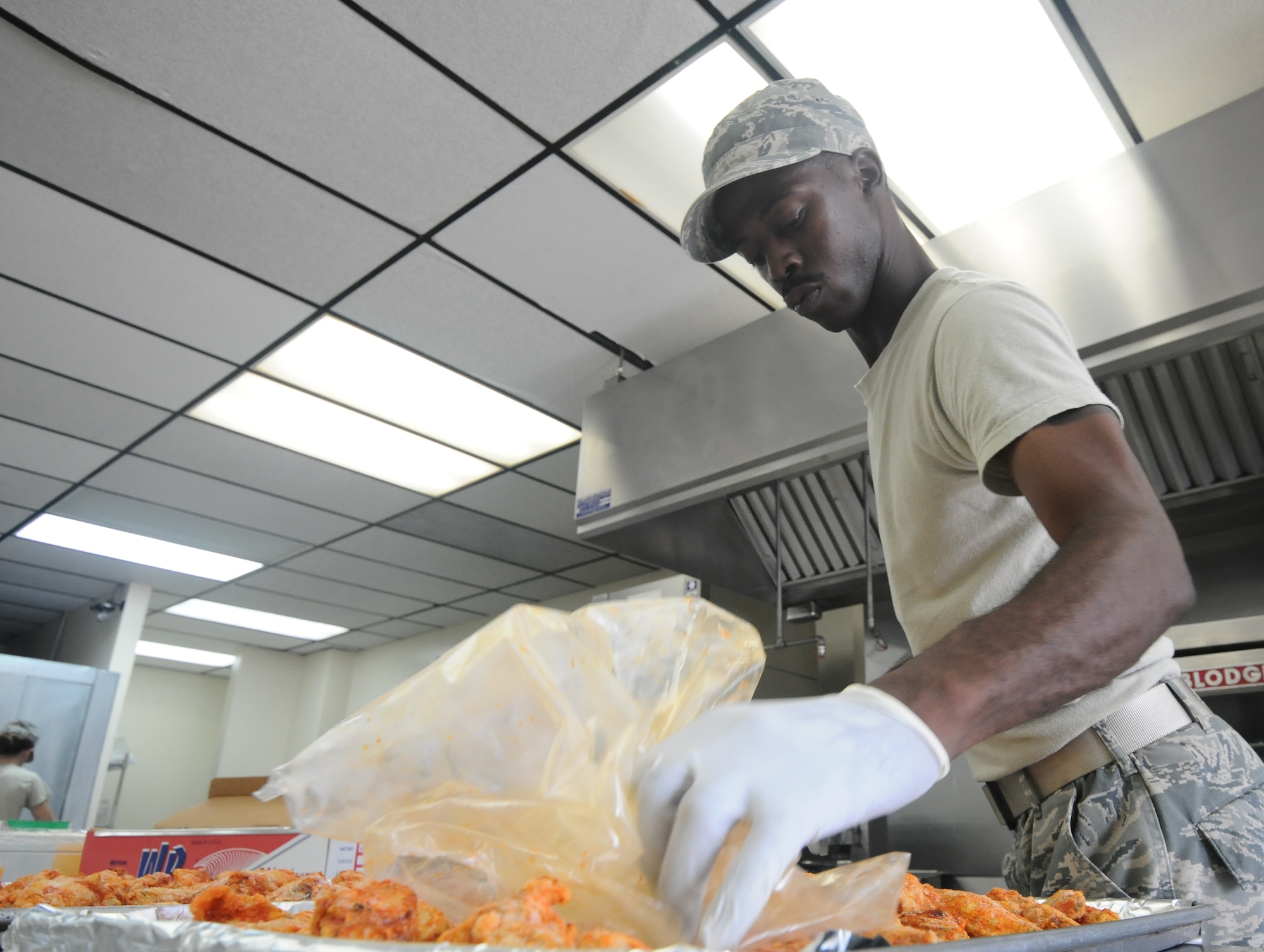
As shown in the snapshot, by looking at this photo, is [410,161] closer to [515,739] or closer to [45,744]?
[515,739]

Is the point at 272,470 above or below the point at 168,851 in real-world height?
above

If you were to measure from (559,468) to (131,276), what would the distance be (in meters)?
1.87

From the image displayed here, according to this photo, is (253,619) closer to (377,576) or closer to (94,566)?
(94,566)

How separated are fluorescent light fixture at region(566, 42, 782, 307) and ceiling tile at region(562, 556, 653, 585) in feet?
9.82

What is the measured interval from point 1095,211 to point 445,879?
195 cm

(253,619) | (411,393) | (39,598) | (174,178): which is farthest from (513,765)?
(39,598)

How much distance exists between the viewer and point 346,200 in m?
2.41

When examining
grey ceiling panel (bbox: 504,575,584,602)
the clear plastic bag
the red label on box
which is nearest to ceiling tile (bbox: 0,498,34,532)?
grey ceiling panel (bbox: 504,575,584,602)

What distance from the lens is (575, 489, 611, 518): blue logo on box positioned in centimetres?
275

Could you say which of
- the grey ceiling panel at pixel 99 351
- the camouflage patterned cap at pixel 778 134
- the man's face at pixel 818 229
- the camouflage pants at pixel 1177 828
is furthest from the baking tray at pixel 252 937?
the grey ceiling panel at pixel 99 351

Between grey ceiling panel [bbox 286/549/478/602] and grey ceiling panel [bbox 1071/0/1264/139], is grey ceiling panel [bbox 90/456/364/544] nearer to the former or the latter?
grey ceiling panel [bbox 286/549/478/602]

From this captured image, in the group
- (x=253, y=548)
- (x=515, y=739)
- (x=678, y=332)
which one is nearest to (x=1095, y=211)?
(x=678, y=332)

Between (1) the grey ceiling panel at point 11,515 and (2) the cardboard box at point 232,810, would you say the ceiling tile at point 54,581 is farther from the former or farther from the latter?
(2) the cardboard box at point 232,810

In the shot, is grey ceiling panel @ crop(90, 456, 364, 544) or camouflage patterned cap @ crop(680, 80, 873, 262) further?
grey ceiling panel @ crop(90, 456, 364, 544)
